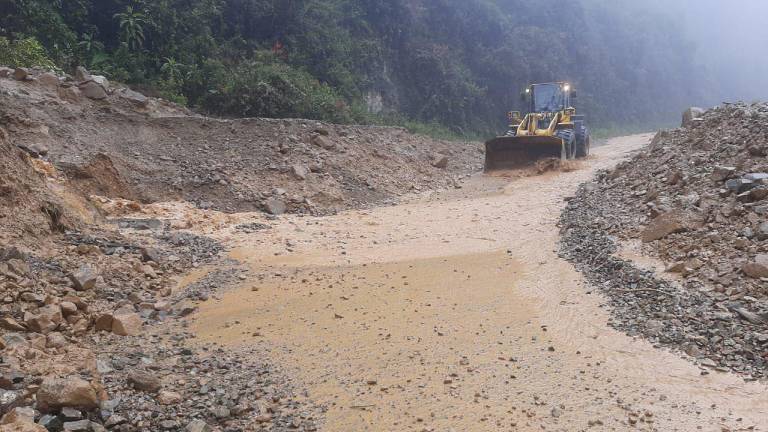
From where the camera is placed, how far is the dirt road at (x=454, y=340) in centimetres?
411

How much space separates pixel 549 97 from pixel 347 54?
29.7 ft

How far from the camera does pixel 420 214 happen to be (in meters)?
11.6

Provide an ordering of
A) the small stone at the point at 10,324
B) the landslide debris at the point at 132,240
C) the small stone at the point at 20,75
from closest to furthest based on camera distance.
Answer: the landslide debris at the point at 132,240
the small stone at the point at 10,324
the small stone at the point at 20,75

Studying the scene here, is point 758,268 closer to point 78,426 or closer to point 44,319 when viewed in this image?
point 78,426

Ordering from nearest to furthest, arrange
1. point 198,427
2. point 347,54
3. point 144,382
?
point 198,427
point 144,382
point 347,54

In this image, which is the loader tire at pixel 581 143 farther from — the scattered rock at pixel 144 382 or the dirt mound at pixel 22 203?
the scattered rock at pixel 144 382

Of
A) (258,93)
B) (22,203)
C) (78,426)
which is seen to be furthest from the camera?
(258,93)

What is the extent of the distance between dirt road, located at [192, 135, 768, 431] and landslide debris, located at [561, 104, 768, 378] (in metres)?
0.35

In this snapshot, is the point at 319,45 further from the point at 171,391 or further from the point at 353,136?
the point at 171,391

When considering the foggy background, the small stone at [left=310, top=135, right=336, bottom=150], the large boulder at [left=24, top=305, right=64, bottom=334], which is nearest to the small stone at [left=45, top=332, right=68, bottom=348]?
the large boulder at [left=24, top=305, right=64, bottom=334]

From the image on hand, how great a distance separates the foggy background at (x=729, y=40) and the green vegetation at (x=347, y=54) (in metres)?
23.9

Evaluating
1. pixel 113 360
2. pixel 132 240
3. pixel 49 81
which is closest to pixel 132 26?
pixel 49 81

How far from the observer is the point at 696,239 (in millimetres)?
6789

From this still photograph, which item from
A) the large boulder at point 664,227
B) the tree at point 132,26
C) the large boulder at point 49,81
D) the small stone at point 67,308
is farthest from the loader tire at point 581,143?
the small stone at point 67,308
